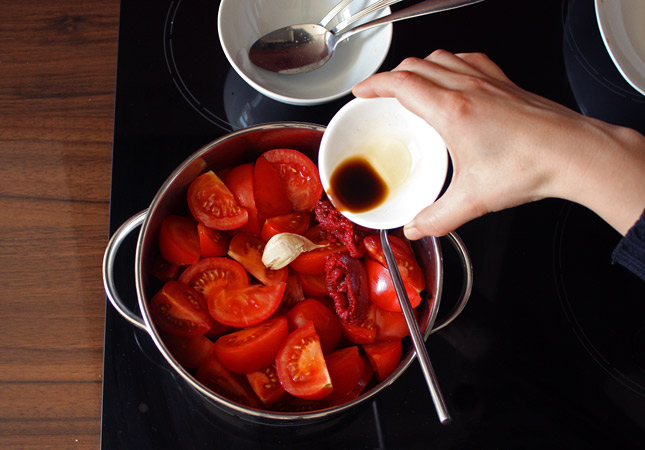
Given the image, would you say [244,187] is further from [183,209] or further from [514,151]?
[514,151]

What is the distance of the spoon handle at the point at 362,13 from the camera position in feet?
3.19

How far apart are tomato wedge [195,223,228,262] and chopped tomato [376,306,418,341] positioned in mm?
301

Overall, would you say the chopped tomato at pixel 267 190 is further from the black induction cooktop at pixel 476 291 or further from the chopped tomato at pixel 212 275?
the black induction cooktop at pixel 476 291

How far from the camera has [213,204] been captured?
912 mm

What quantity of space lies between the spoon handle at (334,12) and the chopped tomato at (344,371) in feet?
2.12

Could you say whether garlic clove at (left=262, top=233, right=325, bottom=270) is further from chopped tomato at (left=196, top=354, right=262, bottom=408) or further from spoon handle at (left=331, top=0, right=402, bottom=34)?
spoon handle at (left=331, top=0, right=402, bottom=34)

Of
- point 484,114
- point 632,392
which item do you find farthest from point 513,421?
point 484,114

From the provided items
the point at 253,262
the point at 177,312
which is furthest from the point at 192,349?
the point at 253,262

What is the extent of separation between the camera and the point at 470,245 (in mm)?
1062

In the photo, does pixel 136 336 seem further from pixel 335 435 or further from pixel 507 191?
pixel 507 191

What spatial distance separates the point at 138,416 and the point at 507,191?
740 mm

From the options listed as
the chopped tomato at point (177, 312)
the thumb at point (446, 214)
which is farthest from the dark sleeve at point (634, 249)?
the chopped tomato at point (177, 312)

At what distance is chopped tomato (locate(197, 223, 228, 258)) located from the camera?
0.90 meters

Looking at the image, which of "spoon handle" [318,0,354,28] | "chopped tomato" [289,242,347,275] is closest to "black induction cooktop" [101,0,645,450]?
"spoon handle" [318,0,354,28]
